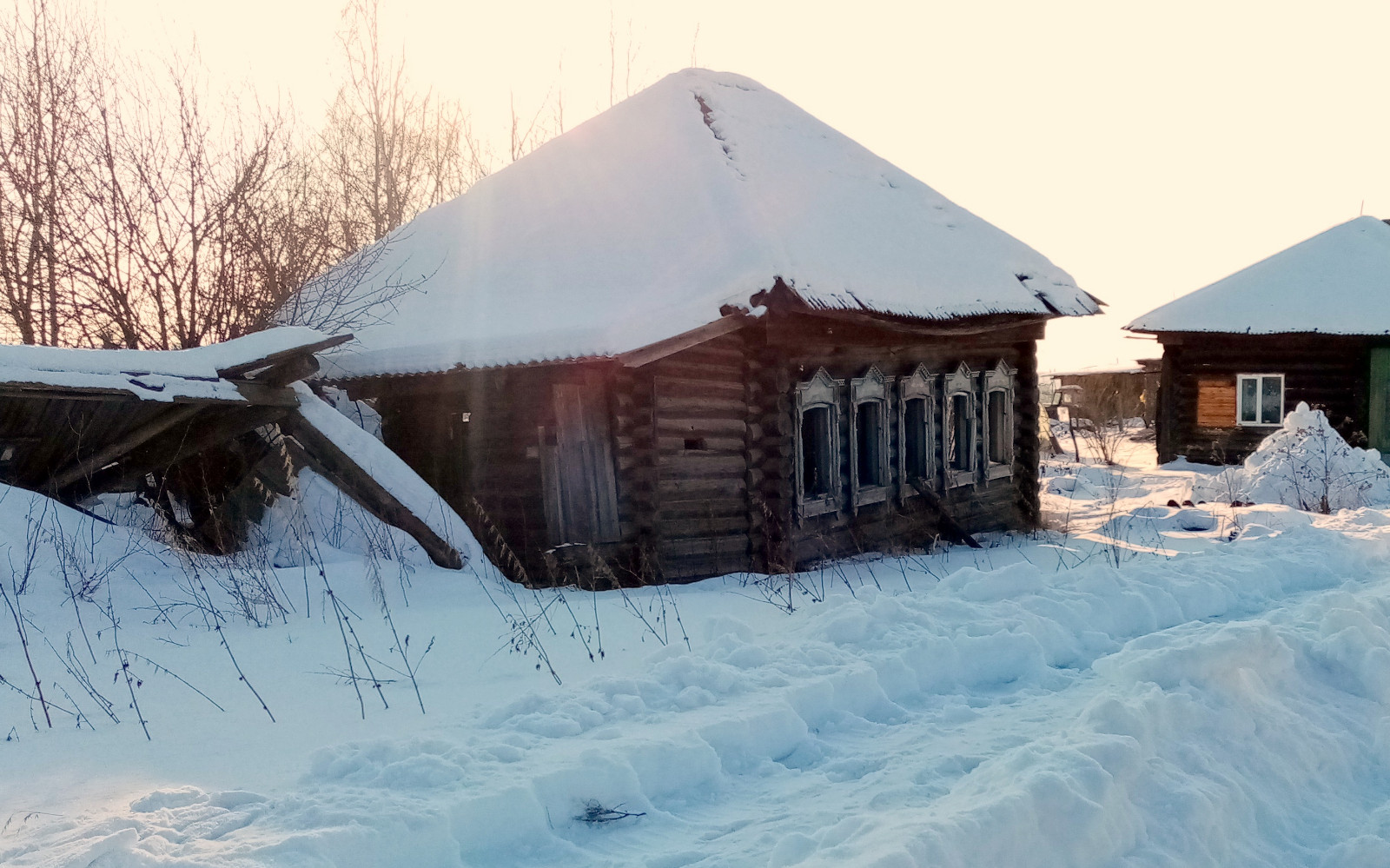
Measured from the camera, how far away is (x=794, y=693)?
421cm

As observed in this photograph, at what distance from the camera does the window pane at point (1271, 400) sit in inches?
789

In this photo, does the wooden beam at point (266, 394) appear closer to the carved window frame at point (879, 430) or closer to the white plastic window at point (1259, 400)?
the carved window frame at point (879, 430)

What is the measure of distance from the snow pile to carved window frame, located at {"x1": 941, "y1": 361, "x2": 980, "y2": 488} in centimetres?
466

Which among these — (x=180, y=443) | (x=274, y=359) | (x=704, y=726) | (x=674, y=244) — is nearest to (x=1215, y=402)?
(x=674, y=244)

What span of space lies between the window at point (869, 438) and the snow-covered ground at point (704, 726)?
3871mm

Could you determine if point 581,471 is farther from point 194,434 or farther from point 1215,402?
point 1215,402

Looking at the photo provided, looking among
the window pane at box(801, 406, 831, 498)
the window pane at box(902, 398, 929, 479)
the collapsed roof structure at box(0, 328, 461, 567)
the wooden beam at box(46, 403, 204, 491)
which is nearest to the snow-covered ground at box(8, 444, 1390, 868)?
the wooden beam at box(46, 403, 204, 491)

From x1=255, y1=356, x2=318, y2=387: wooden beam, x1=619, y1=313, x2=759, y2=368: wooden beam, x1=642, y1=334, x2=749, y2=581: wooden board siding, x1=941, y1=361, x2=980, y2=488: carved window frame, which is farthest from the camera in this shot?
x1=941, y1=361, x2=980, y2=488: carved window frame

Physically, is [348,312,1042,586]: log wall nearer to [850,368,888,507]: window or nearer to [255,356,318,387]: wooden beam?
[850,368,888,507]: window

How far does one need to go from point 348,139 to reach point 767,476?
16577 millimetres

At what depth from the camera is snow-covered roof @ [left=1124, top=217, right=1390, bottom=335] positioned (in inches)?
747

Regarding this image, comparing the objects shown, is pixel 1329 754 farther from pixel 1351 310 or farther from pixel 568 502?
pixel 1351 310

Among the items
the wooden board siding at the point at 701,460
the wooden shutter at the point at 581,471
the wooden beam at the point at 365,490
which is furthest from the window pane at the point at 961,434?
the wooden beam at the point at 365,490

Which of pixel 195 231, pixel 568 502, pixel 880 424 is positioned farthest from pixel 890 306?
pixel 195 231
